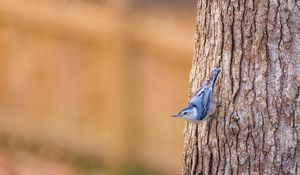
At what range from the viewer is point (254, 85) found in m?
4.86

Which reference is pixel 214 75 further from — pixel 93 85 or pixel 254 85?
pixel 93 85

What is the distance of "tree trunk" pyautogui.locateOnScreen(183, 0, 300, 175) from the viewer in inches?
188

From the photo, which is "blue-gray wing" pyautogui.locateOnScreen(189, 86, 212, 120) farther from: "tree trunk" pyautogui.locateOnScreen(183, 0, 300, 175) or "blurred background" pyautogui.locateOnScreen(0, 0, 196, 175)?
"blurred background" pyautogui.locateOnScreen(0, 0, 196, 175)

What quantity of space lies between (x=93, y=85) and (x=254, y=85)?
177 inches

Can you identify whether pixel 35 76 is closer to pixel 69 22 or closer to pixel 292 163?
pixel 69 22

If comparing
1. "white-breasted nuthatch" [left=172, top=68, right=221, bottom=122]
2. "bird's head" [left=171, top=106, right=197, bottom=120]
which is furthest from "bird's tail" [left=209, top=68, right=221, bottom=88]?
"bird's head" [left=171, top=106, right=197, bottom=120]

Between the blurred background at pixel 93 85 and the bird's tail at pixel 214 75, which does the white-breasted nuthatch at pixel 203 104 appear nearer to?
the bird's tail at pixel 214 75

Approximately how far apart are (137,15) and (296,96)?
403 centimetres

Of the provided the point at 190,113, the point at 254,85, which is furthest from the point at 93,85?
the point at 254,85

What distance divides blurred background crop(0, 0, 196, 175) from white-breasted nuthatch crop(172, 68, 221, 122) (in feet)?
11.0

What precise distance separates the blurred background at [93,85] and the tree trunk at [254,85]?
3344 millimetres

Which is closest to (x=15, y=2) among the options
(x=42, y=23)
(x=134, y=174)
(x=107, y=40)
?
(x=42, y=23)

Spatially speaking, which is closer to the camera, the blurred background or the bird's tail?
the bird's tail

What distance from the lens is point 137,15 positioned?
28.6 feet
